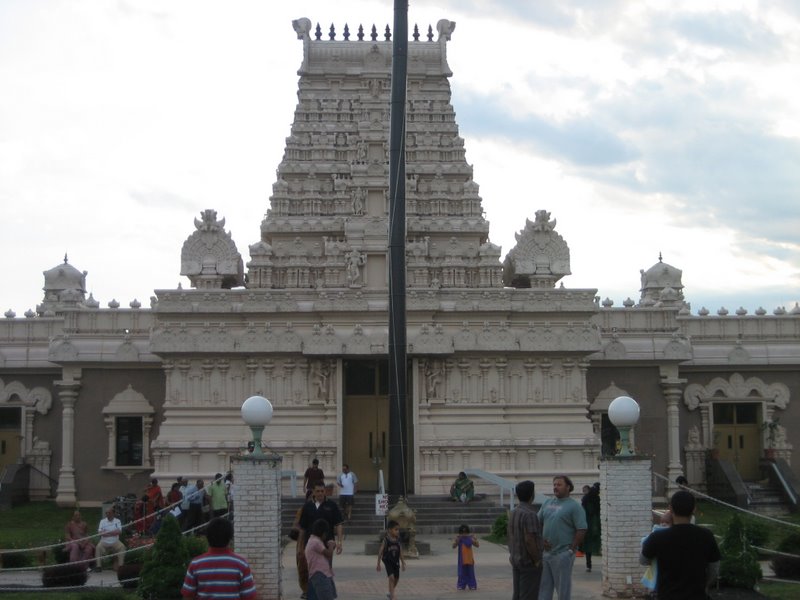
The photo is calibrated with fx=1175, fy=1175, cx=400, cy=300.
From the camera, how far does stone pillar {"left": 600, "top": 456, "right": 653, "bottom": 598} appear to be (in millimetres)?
18750

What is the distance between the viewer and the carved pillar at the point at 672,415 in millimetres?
40219

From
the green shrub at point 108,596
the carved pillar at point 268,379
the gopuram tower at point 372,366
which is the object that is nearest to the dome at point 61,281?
the gopuram tower at point 372,366

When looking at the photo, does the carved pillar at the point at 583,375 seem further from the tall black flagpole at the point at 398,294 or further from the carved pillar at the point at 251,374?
the tall black flagpole at the point at 398,294

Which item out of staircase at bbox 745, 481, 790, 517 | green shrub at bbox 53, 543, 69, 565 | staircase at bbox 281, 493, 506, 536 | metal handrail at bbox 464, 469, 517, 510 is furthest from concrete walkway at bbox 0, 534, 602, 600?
staircase at bbox 745, 481, 790, 517

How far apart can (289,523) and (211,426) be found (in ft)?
21.3

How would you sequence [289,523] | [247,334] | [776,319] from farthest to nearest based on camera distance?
[776,319] < [247,334] < [289,523]

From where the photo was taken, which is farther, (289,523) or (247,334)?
(247,334)

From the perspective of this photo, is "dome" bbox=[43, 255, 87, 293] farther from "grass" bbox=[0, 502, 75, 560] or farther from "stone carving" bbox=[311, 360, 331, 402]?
"stone carving" bbox=[311, 360, 331, 402]

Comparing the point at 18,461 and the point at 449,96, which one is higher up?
the point at 449,96

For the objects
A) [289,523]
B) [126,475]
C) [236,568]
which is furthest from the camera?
[126,475]

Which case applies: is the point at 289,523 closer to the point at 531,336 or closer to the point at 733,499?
the point at 531,336

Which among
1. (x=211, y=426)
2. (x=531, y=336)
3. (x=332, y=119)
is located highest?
(x=332, y=119)

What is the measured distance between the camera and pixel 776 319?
4281 cm

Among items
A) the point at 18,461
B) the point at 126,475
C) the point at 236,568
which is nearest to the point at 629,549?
the point at 236,568
